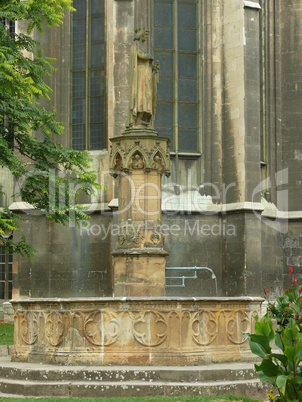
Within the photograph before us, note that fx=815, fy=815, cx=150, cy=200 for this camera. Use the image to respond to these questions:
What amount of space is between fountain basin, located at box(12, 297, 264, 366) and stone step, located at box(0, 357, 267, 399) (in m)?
0.44

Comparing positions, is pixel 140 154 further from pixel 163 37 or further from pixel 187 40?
pixel 187 40

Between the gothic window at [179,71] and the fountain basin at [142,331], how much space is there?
1454cm

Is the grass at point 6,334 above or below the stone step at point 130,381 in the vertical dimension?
below

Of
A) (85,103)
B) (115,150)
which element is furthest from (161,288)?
(85,103)

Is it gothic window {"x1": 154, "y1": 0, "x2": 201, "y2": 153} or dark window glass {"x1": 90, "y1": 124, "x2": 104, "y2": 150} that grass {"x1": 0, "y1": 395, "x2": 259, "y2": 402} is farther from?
dark window glass {"x1": 90, "y1": 124, "x2": 104, "y2": 150}

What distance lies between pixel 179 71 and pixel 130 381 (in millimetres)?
17192

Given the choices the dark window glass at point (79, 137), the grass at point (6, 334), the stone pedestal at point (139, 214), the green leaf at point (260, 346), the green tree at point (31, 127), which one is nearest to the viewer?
the green leaf at point (260, 346)

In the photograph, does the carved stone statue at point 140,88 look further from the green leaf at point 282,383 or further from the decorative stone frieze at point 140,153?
the green leaf at point 282,383

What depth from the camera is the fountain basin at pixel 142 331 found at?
1195cm

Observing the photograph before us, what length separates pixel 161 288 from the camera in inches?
584

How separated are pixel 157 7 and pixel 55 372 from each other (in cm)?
1790


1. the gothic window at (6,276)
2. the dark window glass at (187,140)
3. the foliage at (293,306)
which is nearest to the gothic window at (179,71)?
the dark window glass at (187,140)

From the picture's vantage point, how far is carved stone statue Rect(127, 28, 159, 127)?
1544 centimetres

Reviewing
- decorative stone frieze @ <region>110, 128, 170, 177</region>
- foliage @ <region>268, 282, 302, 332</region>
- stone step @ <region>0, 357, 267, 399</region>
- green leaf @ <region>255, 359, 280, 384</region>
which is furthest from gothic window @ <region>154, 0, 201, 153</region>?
green leaf @ <region>255, 359, 280, 384</region>
